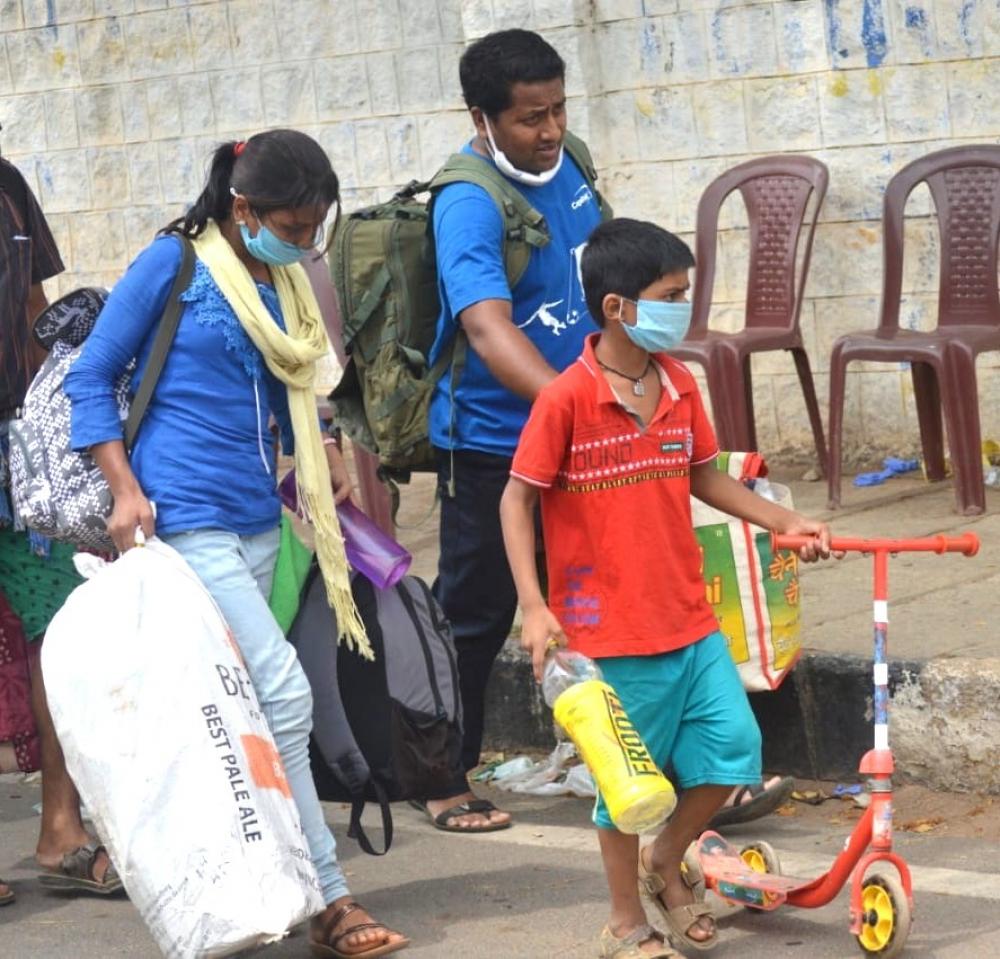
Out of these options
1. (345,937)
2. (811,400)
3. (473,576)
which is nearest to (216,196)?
(473,576)

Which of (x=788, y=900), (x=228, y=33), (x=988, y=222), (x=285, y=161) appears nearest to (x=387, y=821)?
(x=788, y=900)

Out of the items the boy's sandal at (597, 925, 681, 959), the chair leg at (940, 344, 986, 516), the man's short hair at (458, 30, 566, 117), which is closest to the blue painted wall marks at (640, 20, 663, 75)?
the chair leg at (940, 344, 986, 516)

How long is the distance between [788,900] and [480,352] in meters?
1.48

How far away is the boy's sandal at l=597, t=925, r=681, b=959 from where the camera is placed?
4.22 meters

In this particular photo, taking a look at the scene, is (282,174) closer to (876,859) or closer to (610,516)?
(610,516)

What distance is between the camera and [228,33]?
10211 millimetres

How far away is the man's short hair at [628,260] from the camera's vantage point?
4.31 metres

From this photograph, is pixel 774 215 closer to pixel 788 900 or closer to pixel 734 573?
pixel 734 573

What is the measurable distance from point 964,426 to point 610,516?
3.54 metres

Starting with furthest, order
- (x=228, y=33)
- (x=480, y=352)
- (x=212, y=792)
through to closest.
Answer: (x=228, y=33)
(x=480, y=352)
(x=212, y=792)

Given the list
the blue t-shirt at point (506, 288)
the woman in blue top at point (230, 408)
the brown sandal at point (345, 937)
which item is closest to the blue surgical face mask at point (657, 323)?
the woman in blue top at point (230, 408)

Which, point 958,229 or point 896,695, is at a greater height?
point 958,229

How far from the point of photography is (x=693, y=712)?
4.36 meters

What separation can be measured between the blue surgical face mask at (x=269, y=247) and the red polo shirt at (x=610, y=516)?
633 mm
